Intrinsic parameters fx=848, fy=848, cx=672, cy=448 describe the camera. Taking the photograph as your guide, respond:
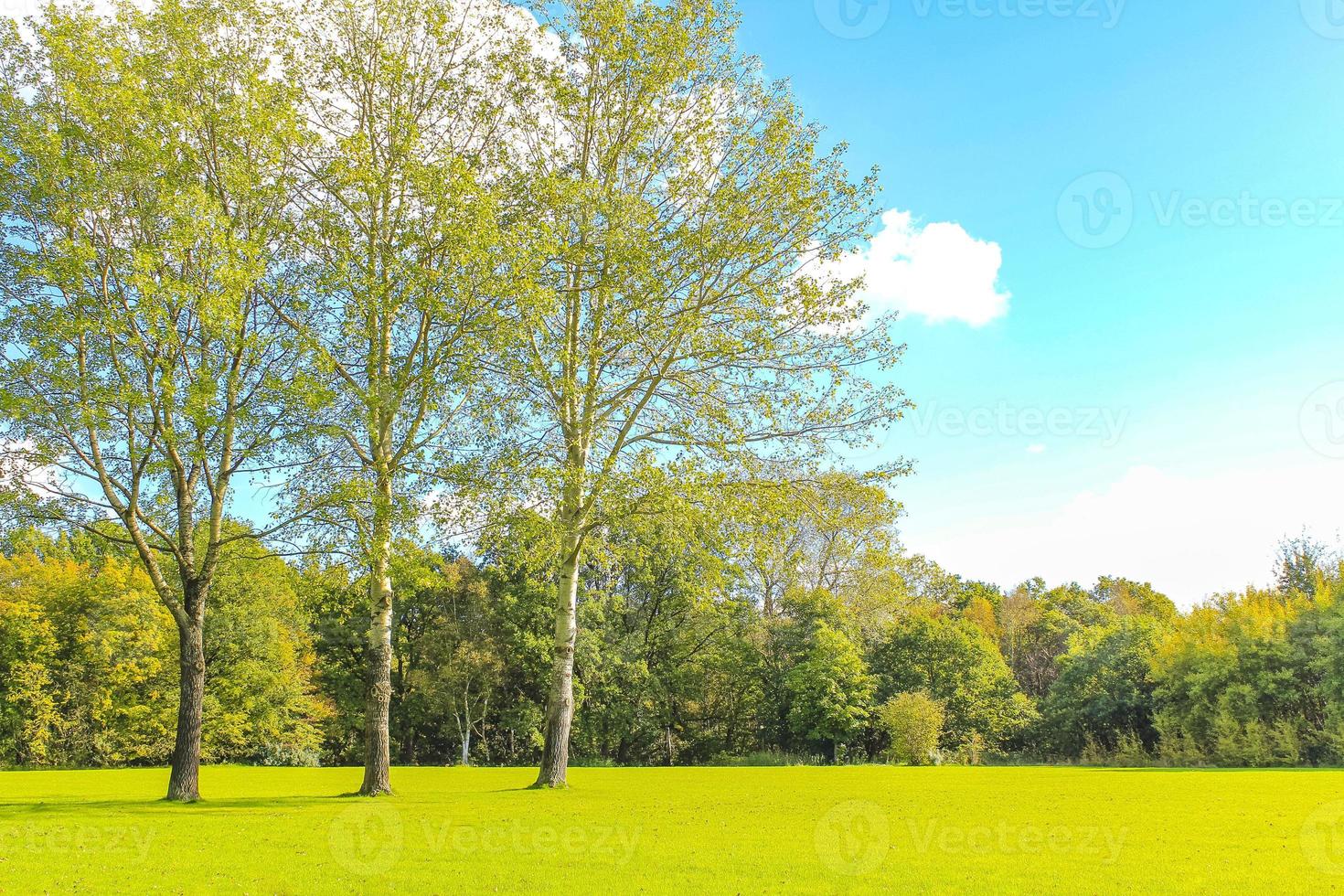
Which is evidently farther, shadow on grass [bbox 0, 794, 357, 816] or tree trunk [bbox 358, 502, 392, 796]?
tree trunk [bbox 358, 502, 392, 796]

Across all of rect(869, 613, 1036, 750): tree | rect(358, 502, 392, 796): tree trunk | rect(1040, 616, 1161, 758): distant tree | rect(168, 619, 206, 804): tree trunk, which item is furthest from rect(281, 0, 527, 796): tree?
rect(1040, 616, 1161, 758): distant tree

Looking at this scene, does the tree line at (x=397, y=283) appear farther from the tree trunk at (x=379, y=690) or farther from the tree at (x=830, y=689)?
the tree at (x=830, y=689)

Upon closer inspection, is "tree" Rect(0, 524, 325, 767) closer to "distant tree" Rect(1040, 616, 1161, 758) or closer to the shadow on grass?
the shadow on grass

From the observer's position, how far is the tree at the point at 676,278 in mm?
20219

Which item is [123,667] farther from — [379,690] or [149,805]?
[379,690]

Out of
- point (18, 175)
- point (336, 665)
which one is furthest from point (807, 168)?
point (336, 665)

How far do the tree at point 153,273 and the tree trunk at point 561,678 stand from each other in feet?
23.8

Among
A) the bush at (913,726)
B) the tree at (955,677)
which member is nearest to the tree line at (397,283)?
the bush at (913,726)

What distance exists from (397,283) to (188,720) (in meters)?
10.9

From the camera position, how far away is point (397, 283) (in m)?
19.9

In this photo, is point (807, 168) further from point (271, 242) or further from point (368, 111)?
point (271, 242)

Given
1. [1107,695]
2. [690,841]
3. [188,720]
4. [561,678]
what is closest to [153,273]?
[188,720]

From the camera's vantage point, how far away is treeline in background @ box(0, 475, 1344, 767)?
39094mm

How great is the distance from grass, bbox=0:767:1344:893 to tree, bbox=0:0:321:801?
4.65 meters
